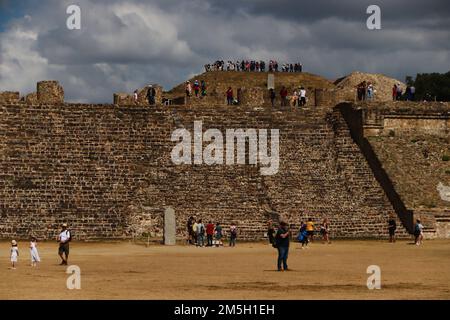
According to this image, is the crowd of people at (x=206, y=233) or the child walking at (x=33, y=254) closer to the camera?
the child walking at (x=33, y=254)

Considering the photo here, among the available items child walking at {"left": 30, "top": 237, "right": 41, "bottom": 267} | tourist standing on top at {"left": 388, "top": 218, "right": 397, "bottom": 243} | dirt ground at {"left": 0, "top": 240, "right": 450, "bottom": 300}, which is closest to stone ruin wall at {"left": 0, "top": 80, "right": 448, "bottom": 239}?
tourist standing on top at {"left": 388, "top": 218, "right": 397, "bottom": 243}

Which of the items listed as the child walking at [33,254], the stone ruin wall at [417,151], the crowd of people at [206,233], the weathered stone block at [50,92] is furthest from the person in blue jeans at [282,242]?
the weathered stone block at [50,92]

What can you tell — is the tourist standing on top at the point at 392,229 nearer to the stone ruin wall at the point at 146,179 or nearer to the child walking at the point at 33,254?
the stone ruin wall at the point at 146,179

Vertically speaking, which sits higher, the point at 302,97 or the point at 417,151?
the point at 302,97

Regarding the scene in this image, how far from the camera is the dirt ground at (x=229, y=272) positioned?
20484mm

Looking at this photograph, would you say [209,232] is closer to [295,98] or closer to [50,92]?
[50,92]

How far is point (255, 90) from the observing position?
47.0m

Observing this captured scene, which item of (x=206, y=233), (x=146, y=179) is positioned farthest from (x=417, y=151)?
(x=146, y=179)

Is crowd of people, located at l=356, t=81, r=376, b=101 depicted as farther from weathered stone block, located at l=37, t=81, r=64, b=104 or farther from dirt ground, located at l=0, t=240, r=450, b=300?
weathered stone block, located at l=37, t=81, r=64, b=104

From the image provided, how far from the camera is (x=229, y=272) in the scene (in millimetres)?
25984
